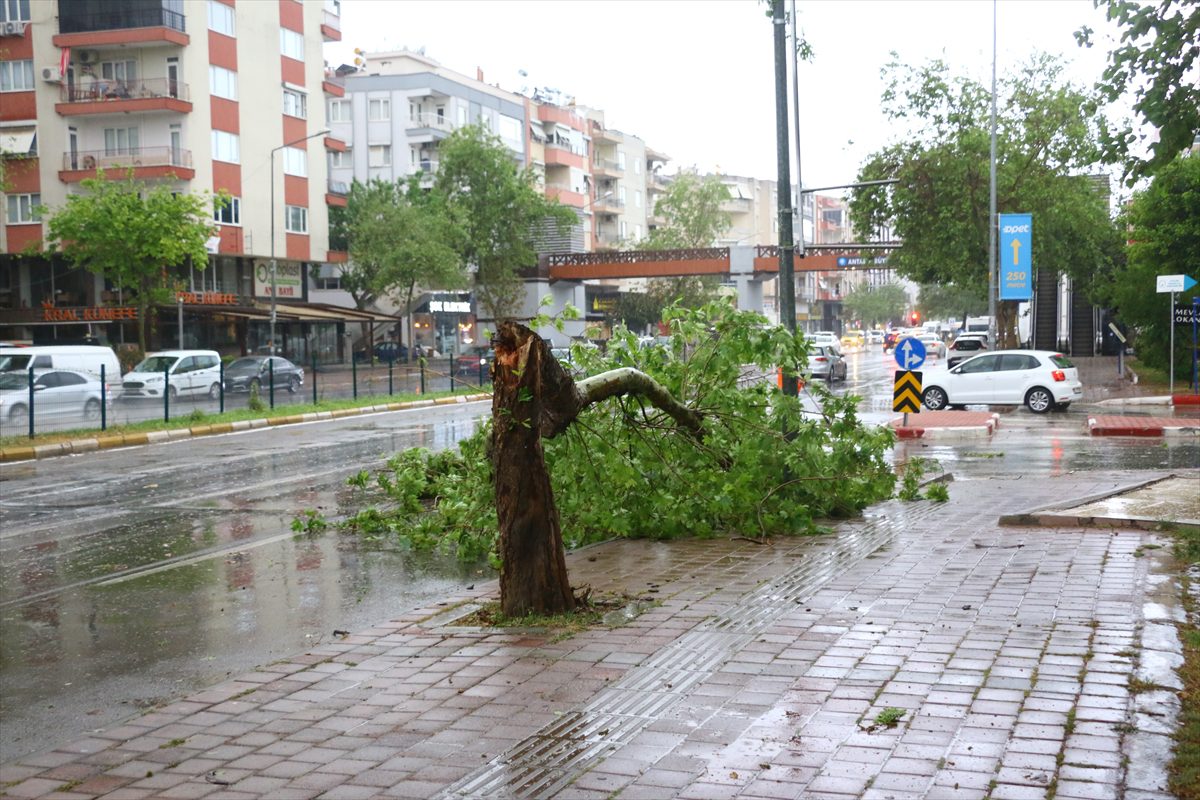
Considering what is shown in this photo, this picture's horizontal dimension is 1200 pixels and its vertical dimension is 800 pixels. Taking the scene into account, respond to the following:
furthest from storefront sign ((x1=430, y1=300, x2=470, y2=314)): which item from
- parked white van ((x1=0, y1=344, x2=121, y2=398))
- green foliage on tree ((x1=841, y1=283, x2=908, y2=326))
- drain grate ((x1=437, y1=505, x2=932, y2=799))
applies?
green foliage on tree ((x1=841, y1=283, x2=908, y2=326))

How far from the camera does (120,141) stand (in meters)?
54.2

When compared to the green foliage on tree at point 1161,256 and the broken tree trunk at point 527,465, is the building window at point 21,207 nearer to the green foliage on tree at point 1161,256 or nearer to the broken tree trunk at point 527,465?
the green foliage on tree at point 1161,256

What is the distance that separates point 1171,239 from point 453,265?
36279 mm

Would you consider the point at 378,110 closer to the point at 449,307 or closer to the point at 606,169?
the point at 449,307

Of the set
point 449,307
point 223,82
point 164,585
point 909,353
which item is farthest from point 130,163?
point 164,585

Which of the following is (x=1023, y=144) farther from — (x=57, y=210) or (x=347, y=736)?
(x=347, y=736)

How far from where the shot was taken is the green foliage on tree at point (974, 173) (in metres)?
46.3

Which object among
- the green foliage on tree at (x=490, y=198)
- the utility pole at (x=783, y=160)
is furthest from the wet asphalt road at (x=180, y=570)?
the green foliage on tree at (x=490, y=198)

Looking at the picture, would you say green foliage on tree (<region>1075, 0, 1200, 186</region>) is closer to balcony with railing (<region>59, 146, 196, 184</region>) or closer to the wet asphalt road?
the wet asphalt road

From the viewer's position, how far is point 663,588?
27.9 ft

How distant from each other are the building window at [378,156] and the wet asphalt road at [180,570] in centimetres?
5829

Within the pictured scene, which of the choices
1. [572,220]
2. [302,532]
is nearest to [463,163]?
[572,220]

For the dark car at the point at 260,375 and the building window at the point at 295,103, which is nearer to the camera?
the dark car at the point at 260,375

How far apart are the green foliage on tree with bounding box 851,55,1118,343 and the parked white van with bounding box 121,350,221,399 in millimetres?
25629
